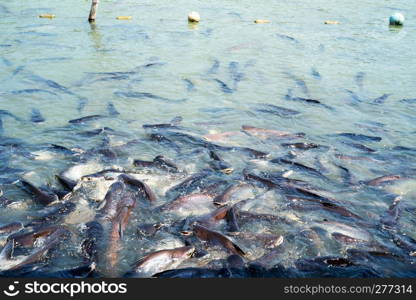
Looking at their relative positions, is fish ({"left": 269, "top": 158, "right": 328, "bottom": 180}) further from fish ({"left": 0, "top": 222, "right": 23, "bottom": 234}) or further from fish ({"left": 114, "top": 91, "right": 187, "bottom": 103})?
fish ({"left": 0, "top": 222, "right": 23, "bottom": 234})

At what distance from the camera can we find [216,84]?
1303 centimetres

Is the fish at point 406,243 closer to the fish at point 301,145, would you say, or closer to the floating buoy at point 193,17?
the fish at point 301,145

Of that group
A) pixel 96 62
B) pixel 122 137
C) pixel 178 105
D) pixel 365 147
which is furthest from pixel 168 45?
pixel 365 147

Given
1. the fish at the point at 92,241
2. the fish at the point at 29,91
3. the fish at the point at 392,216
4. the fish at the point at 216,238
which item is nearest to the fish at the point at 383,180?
the fish at the point at 392,216

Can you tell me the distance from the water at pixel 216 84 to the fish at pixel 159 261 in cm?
32

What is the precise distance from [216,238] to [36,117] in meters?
6.21

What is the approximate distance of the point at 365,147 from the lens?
9.13 metres

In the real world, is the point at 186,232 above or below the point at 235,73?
above

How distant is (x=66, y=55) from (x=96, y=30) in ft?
12.9

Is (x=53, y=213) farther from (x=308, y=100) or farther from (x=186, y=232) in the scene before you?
(x=308, y=100)

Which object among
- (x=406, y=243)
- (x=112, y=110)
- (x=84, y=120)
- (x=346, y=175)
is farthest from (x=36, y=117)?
(x=406, y=243)

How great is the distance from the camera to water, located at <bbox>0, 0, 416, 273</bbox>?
823 cm

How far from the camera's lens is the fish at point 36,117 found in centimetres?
1017

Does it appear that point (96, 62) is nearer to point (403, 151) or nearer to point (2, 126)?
point (2, 126)
